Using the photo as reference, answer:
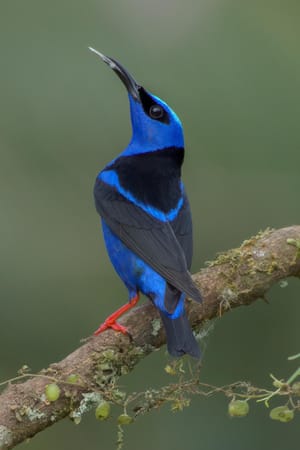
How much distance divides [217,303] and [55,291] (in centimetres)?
171

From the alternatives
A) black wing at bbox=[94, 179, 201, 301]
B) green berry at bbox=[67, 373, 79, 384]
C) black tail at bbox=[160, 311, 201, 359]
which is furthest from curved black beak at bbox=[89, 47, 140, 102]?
green berry at bbox=[67, 373, 79, 384]

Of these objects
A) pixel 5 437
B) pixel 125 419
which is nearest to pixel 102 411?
pixel 125 419

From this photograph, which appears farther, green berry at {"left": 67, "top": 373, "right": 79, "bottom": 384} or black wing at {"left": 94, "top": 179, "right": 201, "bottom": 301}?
black wing at {"left": 94, "top": 179, "right": 201, "bottom": 301}

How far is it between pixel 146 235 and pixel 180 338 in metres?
0.77

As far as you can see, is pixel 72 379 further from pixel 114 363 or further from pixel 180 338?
pixel 180 338

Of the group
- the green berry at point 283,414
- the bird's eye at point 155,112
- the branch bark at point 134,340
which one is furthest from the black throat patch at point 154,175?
the green berry at point 283,414

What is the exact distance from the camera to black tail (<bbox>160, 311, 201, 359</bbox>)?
3.89m

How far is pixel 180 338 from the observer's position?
3916mm

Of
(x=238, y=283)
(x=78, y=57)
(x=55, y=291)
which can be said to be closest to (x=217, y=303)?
(x=238, y=283)

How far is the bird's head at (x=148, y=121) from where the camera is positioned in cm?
511

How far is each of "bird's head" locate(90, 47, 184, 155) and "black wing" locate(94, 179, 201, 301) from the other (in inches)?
14.1

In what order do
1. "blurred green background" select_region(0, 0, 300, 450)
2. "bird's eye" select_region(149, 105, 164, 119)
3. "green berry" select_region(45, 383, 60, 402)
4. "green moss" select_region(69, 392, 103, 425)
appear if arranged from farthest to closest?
"blurred green background" select_region(0, 0, 300, 450), "bird's eye" select_region(149, 105, 164, 119), "green moss" select_region(69, 392, 103, 425), "green berry" select_region(45, 383, 60, 402)

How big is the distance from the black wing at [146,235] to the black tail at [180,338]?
0.50ft

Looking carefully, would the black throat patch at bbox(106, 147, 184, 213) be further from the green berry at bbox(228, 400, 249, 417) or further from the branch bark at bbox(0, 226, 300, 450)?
the green berry at bbox(228, 400, 249, 417)
